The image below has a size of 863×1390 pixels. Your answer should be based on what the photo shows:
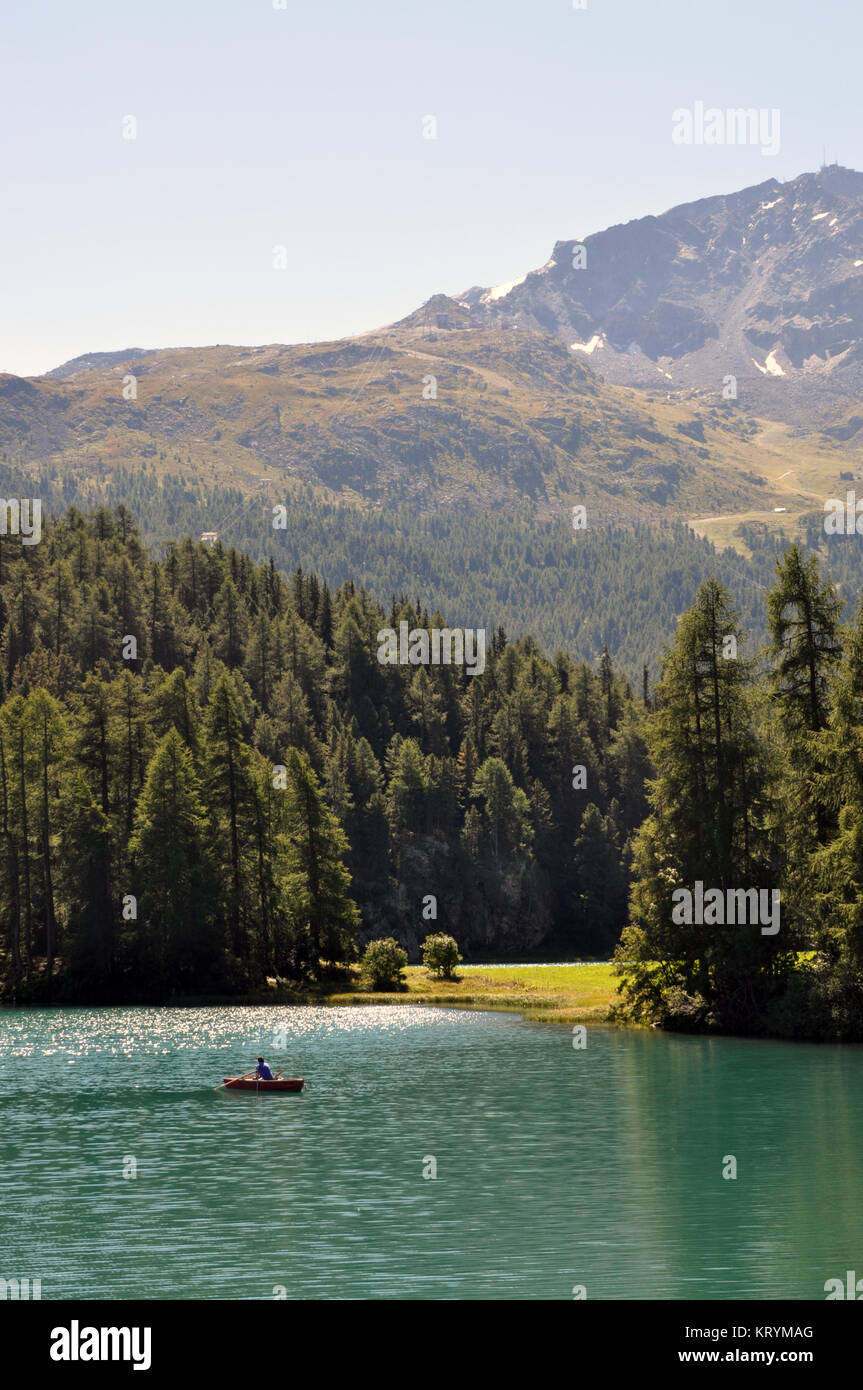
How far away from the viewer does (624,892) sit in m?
190

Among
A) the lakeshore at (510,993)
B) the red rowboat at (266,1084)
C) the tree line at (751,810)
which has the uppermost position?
the tree line at (751,810)

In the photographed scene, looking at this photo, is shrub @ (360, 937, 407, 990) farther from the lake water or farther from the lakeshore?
the lake water

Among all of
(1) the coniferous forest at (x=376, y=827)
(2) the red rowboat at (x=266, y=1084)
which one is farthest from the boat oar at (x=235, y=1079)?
(1) the coniferous forest at (x=376, y=827)

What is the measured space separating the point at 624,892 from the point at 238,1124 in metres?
139

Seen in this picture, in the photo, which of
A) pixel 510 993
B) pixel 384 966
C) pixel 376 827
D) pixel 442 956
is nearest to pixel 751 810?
pixel 510 993

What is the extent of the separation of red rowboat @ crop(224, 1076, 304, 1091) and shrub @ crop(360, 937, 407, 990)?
52317mm

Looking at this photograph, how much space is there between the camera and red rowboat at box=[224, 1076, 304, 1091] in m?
62.8

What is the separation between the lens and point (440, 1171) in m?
45.1

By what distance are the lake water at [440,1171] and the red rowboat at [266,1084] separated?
625 mm

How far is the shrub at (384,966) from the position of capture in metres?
116

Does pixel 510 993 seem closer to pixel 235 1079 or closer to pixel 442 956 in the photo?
pixel 442 956

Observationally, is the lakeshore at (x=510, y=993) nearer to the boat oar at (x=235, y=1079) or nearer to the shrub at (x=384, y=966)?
the shrub at (x=384, y=966)

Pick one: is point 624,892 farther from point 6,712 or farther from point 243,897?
point 6,712
